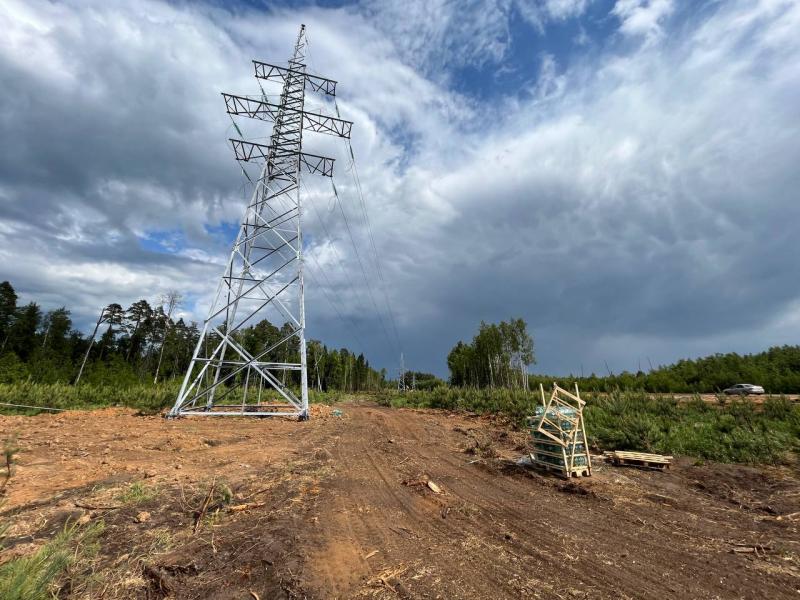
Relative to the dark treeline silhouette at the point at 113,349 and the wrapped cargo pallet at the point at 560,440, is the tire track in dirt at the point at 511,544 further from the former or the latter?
the dark treeline silhouette at the point at 113,349

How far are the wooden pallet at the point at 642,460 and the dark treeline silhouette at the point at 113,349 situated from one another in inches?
1453

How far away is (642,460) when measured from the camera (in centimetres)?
1050

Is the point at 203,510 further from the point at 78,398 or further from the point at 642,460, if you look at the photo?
the point at 78,398

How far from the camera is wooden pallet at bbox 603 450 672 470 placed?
10.4m

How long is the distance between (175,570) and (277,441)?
25.9 ft

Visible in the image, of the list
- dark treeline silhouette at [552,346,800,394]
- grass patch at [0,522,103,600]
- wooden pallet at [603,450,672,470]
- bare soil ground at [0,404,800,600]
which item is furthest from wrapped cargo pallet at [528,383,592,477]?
dark treeline silhouette at [552,346,800,394]

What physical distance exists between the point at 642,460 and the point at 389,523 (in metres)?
8.74

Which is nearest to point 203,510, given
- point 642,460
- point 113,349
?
point 642,460

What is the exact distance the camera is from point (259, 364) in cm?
1603

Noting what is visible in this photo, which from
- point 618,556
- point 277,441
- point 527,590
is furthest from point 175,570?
point 277,441

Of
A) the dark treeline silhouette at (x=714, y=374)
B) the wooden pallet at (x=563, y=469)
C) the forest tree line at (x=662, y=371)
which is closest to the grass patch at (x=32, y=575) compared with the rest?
the wooden pallet at (x=563, y=469)

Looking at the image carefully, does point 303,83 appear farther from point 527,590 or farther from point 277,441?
point 527,590

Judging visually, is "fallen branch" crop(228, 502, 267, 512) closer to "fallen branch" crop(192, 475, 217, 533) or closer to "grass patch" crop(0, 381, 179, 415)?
"fallen branch" crop(192, 475, 217, 533)

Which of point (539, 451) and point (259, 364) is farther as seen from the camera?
point (259, 364)
